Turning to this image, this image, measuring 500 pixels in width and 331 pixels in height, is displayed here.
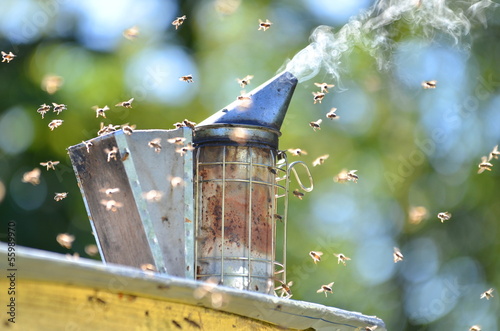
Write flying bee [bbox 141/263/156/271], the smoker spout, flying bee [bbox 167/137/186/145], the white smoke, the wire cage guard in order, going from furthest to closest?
1. the white smoke
2. the smoker spout
3. the wire cage guard
4. flying bee [bbox 167/137/186/145]
5. flying bee [bbox 141/263/156/271]

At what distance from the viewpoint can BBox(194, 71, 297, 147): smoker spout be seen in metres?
6.19

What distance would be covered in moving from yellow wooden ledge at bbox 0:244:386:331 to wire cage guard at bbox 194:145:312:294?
114 centimetres

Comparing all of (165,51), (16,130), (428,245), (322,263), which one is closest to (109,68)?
(165,51)

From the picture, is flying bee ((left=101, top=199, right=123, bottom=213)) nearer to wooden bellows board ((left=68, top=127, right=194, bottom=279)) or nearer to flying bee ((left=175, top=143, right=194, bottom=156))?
wooden bellows board ((left=68, top=127, right=194, bottom=279))

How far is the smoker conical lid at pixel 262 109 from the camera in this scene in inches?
246

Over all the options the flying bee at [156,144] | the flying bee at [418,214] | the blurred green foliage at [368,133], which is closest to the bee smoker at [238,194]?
the flying bee at [156,144]

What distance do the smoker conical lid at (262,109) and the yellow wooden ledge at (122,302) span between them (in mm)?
1727

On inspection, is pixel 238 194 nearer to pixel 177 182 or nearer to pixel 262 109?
pixel 177 182

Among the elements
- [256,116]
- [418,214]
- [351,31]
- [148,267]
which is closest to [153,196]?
[148,267]

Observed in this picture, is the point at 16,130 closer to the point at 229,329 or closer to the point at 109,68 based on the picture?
the point at 109,68

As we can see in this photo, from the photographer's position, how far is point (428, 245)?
19109 mm

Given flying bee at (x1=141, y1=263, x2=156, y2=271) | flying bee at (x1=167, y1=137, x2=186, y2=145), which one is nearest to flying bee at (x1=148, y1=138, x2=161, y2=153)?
flying bee at (x1=167, y1=137, x2=186, y2=145)

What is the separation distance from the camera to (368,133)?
19.3m

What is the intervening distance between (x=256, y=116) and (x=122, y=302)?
2358mm
